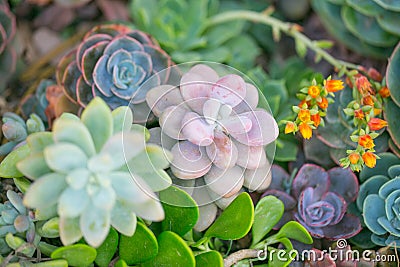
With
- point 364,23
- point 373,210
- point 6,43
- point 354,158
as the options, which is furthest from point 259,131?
point 6,43

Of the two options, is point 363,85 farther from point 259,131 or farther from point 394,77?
point 259,131

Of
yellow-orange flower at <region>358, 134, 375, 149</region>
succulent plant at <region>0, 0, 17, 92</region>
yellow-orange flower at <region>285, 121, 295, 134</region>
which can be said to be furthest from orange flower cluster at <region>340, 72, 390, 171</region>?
succulent plant at <region>0, 0, 17, 92</region>

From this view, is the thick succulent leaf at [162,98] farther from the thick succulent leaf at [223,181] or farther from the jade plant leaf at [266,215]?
the jade plant leaf at [266,215]

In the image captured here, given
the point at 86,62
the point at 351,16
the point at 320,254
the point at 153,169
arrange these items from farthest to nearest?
the point at 351,16
the point at 86,62
the point at 320,254
the point at 153,169

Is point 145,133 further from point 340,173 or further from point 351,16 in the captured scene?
point 351,16

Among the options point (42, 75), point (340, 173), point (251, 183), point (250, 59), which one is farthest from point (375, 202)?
point (42, 75)

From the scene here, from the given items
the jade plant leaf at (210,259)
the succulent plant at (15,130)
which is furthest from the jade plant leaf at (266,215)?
the succulent plant at (15,130)
